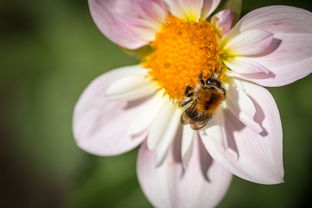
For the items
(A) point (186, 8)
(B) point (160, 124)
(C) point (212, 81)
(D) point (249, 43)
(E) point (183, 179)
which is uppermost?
(A) point (186, 8)

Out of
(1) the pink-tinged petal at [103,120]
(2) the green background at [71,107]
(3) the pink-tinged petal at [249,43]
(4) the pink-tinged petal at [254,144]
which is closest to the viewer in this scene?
(3) the pink-tinged petal at [249,43]

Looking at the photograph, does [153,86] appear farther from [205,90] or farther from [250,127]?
[250,127]

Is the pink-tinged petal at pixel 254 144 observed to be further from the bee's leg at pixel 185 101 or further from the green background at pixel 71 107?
the green background at pixel 71 107

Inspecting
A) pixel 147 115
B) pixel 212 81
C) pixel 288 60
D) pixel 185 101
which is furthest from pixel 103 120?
pixel 288 60

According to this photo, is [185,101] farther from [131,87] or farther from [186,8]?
[186,8]

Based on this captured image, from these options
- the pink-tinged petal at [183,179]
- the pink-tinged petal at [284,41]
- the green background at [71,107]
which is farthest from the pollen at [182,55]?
the green background at [71,107]

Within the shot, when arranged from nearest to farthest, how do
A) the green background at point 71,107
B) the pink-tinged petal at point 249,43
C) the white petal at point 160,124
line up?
the pink-tinged petal at point 249,43 → the white petal at point 160,124 → the green background at point 71,107

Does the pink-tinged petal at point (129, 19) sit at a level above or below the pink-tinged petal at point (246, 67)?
above
